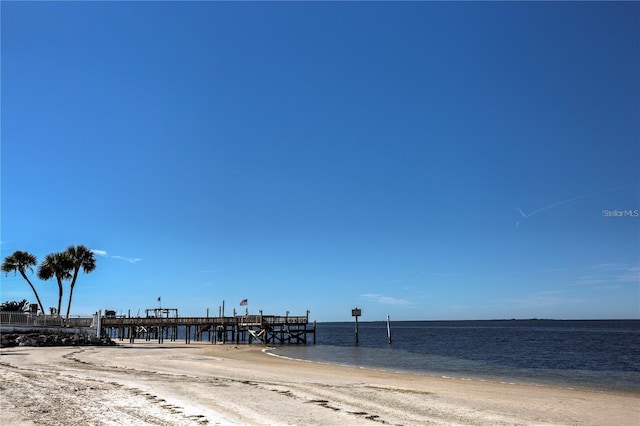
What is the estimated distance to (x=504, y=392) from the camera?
17.8 meters

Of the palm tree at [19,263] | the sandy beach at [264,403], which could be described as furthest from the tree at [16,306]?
the sandy beach at [264,403]

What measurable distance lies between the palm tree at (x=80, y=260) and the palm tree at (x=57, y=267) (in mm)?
543

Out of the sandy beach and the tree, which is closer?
the sandy beach

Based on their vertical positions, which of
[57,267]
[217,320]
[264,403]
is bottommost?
[217,320]

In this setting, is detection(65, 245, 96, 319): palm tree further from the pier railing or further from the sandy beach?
the sandy beach

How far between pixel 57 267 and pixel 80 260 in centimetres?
229

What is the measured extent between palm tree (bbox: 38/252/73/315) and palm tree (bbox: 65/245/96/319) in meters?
0.54

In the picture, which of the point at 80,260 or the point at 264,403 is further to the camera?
the point at 80,260

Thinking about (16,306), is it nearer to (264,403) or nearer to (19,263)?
(19,263)

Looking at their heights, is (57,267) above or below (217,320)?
above

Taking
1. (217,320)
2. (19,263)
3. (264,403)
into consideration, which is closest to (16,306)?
(19,263)

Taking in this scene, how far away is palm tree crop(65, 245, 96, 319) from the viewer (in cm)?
4962

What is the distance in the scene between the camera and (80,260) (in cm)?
5000

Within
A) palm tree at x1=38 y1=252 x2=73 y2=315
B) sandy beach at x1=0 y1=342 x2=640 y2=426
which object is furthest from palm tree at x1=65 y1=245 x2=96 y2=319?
sandy beach at x1=0 y1=342 x2=640 y2=426
